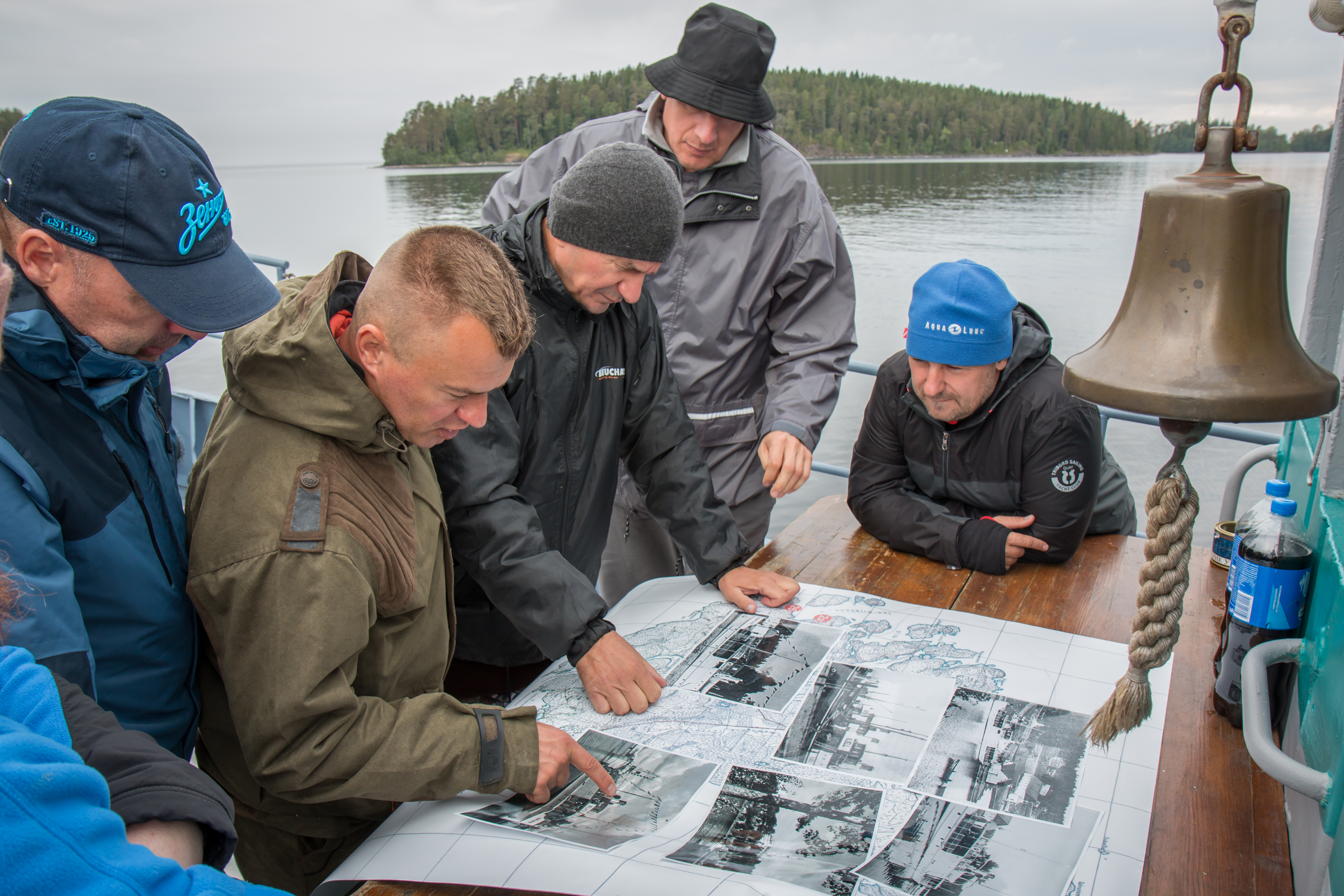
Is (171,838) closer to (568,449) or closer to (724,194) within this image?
(568,449)

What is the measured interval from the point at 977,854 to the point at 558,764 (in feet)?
1.78

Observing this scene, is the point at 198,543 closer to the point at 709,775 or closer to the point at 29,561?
the point at 29,561

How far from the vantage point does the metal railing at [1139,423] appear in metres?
2.26

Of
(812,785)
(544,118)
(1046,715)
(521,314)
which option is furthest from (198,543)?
(544,118)

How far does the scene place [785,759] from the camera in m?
1.26

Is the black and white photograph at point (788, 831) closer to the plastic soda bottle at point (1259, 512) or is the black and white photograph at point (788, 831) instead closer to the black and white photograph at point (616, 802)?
the black and white photograph at point (616, 802)

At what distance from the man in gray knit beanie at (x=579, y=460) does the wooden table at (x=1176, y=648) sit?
0.23 meters

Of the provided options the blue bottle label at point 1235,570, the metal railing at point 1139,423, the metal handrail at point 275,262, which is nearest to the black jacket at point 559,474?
the metal railing at point 1139,423

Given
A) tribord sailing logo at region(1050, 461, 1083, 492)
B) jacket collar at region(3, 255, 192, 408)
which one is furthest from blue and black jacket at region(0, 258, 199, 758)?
tribord sailing logo at region(1050, 461, 1083, 492)

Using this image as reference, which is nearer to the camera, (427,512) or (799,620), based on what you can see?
(427,512)

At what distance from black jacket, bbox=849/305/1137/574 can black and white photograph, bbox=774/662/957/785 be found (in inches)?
23.4

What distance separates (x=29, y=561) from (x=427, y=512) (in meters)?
0.56

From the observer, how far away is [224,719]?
1.36m

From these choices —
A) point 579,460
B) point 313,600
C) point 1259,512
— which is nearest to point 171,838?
point 313,600
